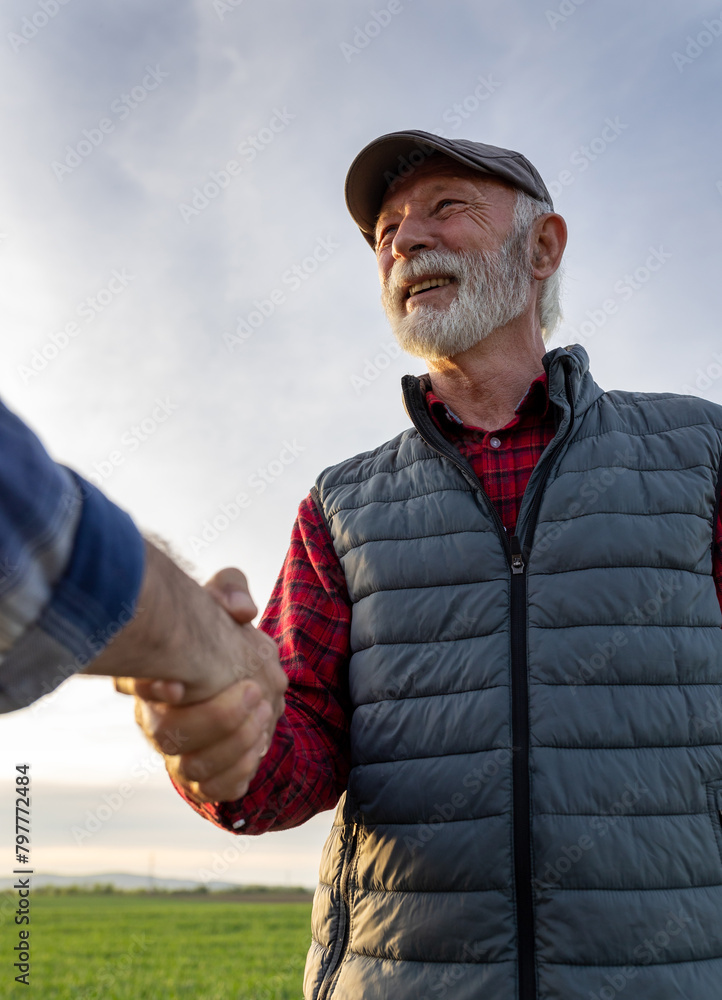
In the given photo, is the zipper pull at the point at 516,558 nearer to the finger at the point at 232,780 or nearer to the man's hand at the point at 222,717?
Answer: the man's hand at the point at 222,717

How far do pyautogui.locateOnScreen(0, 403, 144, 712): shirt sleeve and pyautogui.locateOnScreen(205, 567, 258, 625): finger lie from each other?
0.49m

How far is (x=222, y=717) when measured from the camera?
1.58 metres

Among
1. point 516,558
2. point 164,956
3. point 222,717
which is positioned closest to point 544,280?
point 516,558

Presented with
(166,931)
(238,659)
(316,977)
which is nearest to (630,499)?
(238,659)

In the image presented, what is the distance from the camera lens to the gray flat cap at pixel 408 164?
10.9 ft

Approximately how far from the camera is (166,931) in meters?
29.7

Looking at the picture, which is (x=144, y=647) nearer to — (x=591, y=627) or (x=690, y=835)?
(x=591, y=627)

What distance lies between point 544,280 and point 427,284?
66cm

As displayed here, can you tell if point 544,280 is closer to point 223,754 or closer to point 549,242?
point 549,242

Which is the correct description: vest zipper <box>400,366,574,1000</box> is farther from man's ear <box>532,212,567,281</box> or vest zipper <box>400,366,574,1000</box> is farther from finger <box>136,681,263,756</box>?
man's ear <box>532,212,567,281</box>

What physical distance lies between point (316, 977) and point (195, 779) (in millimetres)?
974

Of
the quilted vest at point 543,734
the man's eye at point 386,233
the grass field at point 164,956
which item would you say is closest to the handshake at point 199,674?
the quilted vest at point 543,734

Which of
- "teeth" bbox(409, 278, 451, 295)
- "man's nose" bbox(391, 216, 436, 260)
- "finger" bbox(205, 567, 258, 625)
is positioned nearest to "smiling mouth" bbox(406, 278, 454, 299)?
"teeth" bbox(409, 278, 451, 295)

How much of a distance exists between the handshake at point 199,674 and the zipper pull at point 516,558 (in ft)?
2.76
